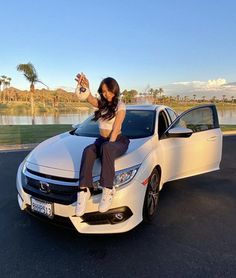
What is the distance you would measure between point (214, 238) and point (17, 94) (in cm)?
14121

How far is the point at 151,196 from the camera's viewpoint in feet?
11.6

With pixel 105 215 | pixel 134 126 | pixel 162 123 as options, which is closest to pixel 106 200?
pixel 105 215

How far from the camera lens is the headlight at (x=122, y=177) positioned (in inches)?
114

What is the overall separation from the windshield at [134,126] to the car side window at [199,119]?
544 millimetres

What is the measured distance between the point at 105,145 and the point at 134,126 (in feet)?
4.87

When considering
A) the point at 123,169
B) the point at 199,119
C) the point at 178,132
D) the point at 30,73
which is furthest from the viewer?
the point at 30,73

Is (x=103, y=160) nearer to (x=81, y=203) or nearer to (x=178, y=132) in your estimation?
(x=81, y=203)

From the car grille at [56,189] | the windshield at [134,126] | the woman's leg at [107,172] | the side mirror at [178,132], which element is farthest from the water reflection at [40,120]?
the woman's leg at [107,172]

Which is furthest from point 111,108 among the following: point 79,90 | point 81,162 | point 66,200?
point 66,200

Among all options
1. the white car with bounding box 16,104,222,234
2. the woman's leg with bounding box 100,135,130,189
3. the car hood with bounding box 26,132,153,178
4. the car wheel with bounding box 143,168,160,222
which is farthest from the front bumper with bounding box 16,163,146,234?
the car wheel with bounding box 143,168,160,222

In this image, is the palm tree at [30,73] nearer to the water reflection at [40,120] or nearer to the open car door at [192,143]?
the water reflection at [40,120]

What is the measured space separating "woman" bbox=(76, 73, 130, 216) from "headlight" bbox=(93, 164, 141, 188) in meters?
0.09

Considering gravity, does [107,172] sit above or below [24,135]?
above

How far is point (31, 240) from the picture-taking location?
10.2ft
